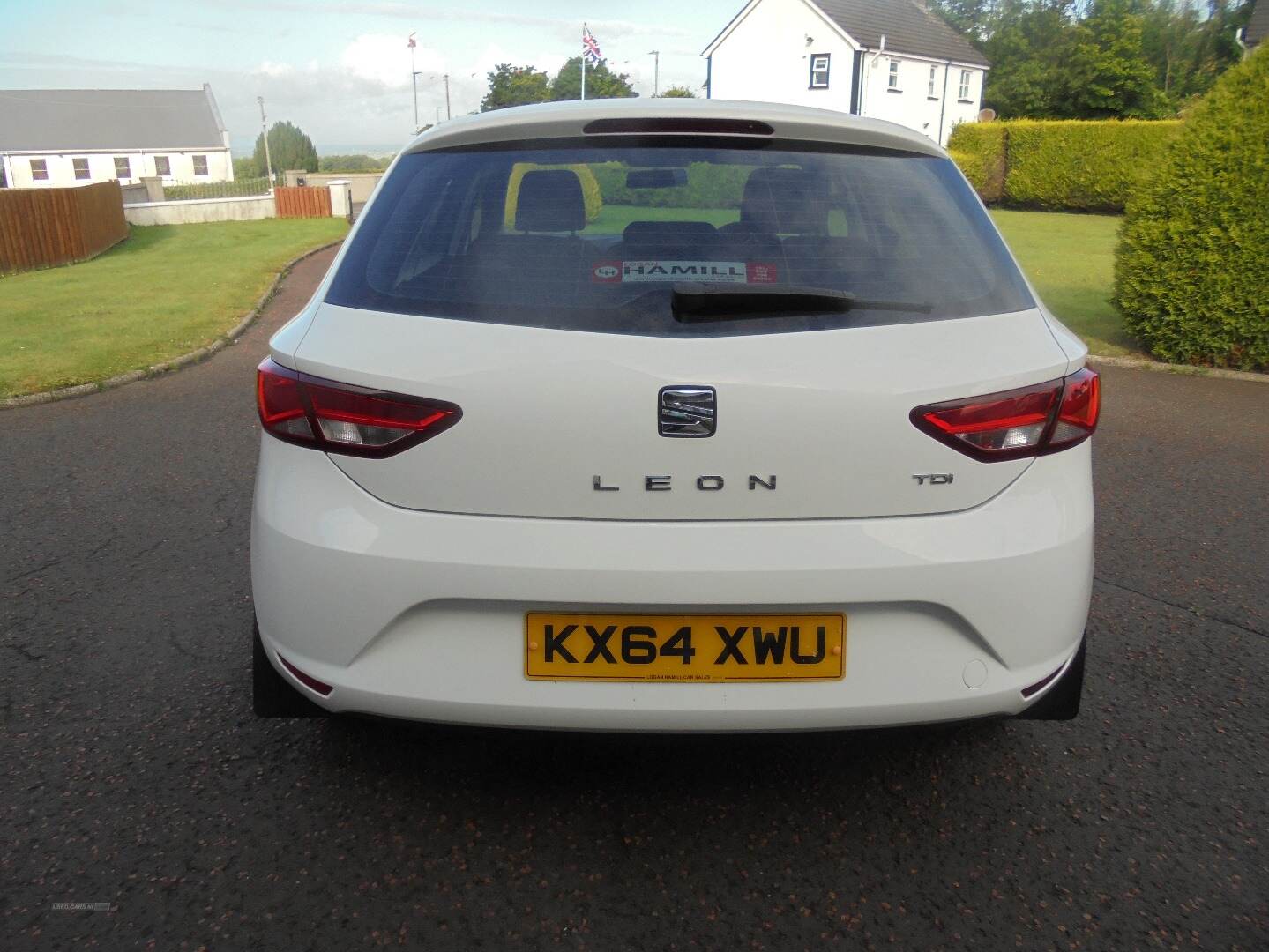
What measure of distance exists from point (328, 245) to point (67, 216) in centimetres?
516

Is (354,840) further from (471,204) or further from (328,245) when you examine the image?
(328,245)

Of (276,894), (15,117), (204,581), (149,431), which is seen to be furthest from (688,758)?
(15,117)

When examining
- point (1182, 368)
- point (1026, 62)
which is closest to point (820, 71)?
point (1026, 62)

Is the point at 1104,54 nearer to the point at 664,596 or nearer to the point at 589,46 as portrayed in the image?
the point at 589,46

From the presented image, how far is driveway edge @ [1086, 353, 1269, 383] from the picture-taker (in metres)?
9.66

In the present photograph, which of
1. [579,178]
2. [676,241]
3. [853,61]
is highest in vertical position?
[853,61]

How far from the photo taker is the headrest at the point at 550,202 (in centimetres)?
270

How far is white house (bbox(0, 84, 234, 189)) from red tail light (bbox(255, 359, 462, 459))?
93815 millimetres

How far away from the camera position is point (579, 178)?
9.26 ft

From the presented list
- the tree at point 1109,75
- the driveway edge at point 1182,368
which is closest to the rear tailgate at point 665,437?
the driveway edge at point 1182,368

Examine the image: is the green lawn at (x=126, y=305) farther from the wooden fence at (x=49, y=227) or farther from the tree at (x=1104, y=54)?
the tree at (x=1104, y=54)

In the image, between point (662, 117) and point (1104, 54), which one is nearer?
point (662, 117)

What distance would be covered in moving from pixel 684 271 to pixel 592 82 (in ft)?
282

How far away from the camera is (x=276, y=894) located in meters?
2.55
